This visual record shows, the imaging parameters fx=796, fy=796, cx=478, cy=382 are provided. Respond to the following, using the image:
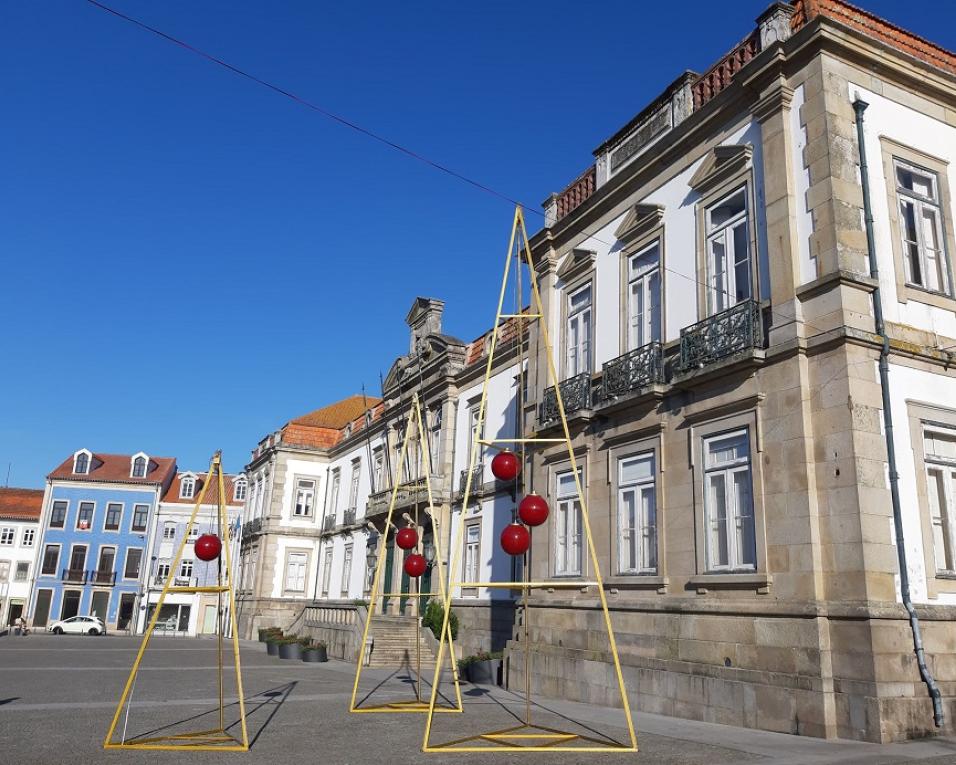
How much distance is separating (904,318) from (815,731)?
5490mm

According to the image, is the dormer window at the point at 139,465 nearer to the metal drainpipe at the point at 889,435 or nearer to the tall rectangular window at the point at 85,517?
the tall rectangular window at the point at 85,517

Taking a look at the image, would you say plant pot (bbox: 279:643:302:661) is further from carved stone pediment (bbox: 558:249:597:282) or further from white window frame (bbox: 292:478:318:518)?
carved stone pediment (bbox: 558:249:597:282)

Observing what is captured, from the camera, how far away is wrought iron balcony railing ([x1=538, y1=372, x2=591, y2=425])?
1469 cm

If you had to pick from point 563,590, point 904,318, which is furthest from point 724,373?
point 563,590

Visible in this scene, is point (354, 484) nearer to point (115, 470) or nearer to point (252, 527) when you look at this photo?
point (252, 527)

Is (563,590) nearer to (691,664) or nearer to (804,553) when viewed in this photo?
(691,664)

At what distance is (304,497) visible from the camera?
38.1 m

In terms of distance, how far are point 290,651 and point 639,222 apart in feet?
56.6

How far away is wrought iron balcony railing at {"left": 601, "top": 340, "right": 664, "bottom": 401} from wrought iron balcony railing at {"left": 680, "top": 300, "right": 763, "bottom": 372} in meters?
0.71

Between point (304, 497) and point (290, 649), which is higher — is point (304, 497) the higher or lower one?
the higher one

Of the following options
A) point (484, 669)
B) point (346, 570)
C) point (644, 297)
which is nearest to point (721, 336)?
point (644, 297)

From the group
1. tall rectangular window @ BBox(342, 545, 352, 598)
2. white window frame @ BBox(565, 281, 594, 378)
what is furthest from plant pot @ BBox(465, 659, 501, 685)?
tall rectangular window @ BBox(342, 545, 352, 598)

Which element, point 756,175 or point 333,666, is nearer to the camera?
point 756,175

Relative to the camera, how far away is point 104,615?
49.1 metres
